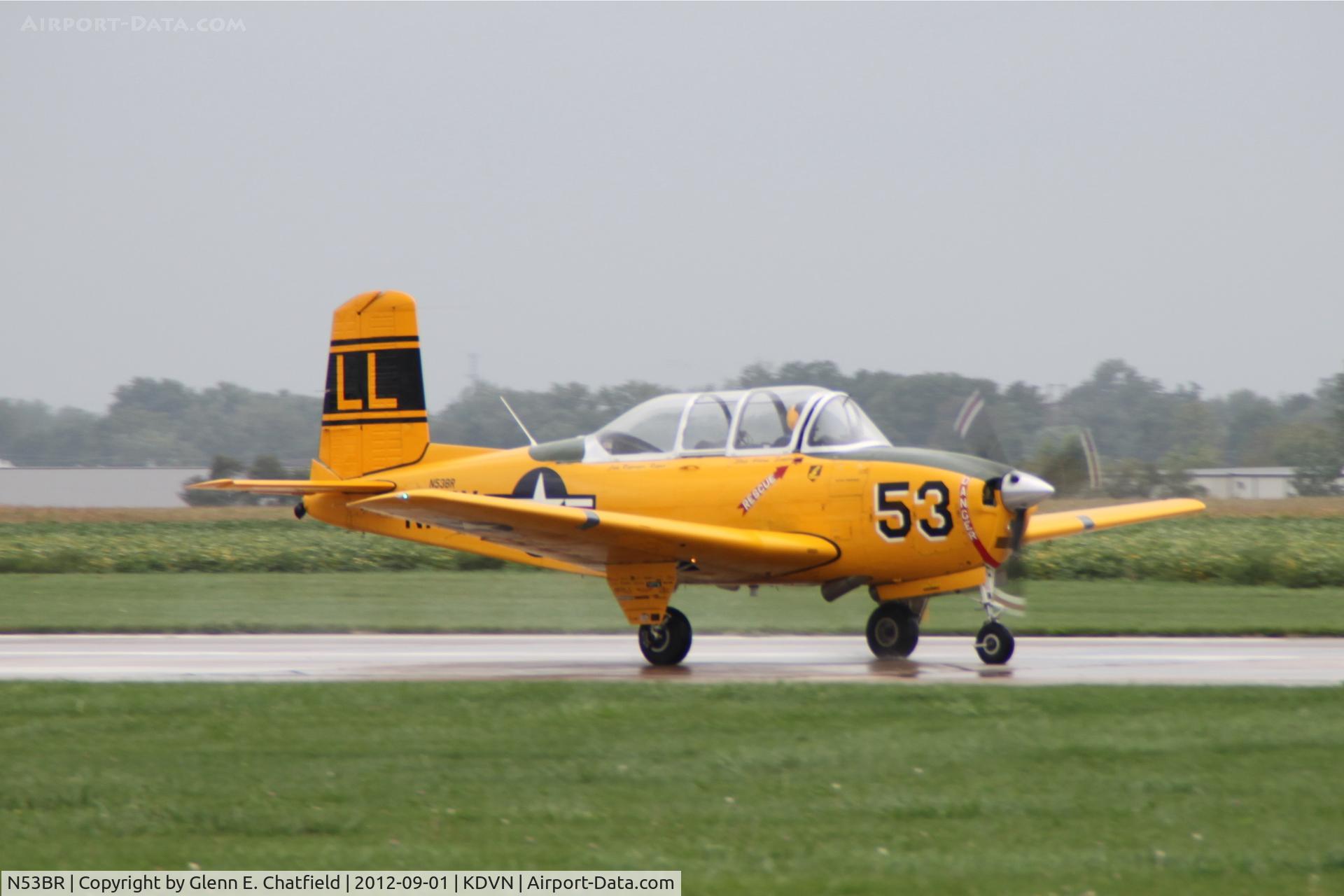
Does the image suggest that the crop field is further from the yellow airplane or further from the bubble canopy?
the bubble canopy

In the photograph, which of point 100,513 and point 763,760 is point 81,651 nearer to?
point 763,760

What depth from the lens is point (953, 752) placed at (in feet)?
26.3

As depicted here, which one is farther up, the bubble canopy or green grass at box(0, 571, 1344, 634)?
the bubble canopy

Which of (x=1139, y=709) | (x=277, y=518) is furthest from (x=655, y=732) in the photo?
(x=277, y=518)

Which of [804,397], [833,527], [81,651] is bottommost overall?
[81,651]

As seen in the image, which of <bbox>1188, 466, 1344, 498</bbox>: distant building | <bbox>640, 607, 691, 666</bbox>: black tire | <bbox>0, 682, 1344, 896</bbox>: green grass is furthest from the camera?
<bbox>1188, 466, 1344, 498</bbox>: distant building

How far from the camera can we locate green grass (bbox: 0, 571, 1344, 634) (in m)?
18.0

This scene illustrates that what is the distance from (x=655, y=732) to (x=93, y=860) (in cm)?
371

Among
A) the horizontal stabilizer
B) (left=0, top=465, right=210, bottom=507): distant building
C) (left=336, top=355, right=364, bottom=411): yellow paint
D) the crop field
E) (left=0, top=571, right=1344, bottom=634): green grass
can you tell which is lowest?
(left=0, top=571, right=1344, bottom=634): green grass

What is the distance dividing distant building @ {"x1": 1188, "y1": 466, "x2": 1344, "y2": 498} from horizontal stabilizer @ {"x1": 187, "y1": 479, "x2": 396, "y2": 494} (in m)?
32.2

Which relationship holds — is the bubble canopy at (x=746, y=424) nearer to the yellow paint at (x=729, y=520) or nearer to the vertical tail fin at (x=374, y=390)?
the yellow paint at (x=729, y=520)

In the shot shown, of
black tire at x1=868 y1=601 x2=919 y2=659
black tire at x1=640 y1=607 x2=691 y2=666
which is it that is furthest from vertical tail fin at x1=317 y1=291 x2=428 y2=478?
black tire at x1=868 y1=601 x2=919 y2=659

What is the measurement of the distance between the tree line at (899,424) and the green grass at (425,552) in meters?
1.78

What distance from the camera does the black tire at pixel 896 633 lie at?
13.8m
